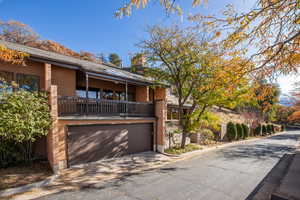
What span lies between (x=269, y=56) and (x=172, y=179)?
560 centimetres

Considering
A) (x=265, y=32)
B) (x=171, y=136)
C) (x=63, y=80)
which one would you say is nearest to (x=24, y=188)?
(x=63, y=80)

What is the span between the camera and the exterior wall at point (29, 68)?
281 inches

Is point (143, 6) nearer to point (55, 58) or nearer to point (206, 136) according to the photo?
point (55, 58)

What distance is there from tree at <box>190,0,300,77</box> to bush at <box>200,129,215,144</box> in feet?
35.1

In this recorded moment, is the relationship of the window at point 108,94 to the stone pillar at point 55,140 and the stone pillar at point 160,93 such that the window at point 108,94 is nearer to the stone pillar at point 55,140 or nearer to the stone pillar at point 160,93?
the stone pillar at point 160,93

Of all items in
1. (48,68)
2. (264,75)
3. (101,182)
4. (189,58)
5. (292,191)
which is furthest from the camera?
(189,58)

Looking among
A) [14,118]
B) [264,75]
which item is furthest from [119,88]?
[264,75]

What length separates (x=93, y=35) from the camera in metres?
11.1

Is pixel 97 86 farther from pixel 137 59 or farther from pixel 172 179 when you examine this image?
pixel 172 179

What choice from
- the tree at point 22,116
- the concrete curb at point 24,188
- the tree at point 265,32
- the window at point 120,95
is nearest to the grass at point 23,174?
the concrete curb at point 24,188

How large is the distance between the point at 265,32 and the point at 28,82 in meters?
10.7

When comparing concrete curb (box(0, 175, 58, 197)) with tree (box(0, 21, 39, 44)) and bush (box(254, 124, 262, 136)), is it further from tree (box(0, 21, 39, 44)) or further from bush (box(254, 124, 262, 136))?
bush (box(254, 124, 262, 136))

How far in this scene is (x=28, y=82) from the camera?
777 centimetres

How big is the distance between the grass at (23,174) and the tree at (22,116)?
139 cm
